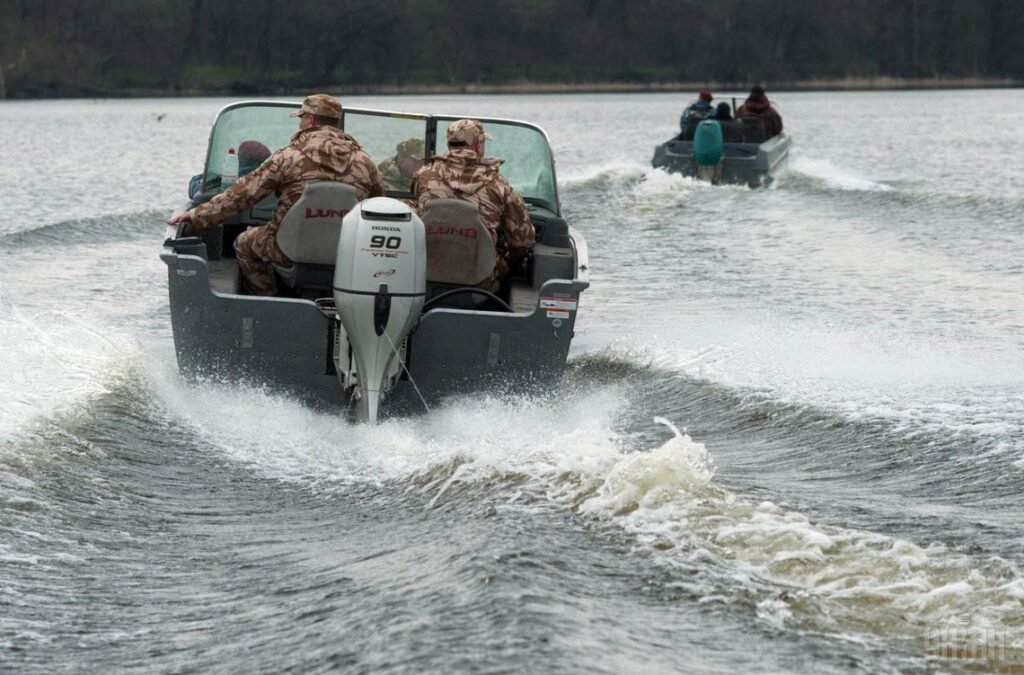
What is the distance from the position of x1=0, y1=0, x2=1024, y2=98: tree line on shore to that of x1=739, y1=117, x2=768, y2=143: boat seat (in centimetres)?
7643

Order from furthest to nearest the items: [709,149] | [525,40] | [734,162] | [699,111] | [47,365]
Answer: [525,40], [699,111], [734,162], [709,149], [47,365]

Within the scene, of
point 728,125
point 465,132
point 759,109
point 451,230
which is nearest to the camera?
point 451,230

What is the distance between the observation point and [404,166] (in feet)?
27.7

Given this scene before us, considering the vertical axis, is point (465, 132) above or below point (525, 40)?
above

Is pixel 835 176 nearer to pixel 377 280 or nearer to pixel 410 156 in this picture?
pixel 410 156

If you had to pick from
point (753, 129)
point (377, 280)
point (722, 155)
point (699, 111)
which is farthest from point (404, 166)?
point (753, 129)

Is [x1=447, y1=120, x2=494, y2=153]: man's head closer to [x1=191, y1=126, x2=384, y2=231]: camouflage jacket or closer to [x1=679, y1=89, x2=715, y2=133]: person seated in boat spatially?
[x1=191, y1=126, x2=384, y2=231]: camouflage jacket

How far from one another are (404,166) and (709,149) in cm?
1360

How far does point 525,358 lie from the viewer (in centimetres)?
688

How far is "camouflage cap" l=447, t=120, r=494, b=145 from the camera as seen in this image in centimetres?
718

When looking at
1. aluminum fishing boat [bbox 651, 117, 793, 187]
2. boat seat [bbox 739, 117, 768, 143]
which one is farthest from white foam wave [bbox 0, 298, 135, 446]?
boat seat [bbox 739, 117, 768, 143]

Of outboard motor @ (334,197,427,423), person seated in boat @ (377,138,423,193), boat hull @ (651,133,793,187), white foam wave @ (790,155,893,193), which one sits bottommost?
white foam wave @ (790,155,893,193)

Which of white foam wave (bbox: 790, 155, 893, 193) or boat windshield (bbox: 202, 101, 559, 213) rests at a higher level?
boat windshield (bbox: 202, 101, 559, 213)

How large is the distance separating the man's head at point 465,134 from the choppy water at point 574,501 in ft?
4.29
